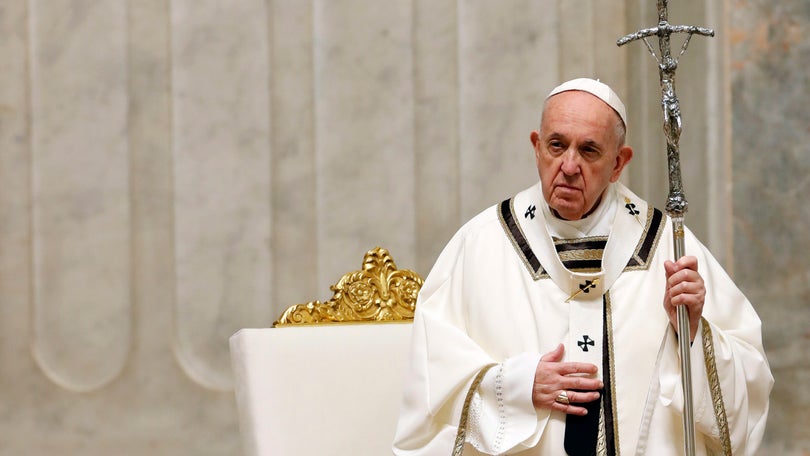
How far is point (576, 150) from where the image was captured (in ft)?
10.4

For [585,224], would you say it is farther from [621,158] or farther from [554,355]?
[554,355]

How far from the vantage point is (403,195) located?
4840 mm

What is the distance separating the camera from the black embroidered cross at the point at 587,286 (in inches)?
126

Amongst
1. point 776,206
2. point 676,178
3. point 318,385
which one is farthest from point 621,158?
point 776,206

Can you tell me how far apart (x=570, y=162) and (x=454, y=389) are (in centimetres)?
68

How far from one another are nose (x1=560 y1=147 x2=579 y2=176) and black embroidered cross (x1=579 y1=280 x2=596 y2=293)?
12.0 inches

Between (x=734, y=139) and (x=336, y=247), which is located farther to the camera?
(x=336, y=247)

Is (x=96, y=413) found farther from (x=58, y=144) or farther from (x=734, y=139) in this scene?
(x=734, y=139)

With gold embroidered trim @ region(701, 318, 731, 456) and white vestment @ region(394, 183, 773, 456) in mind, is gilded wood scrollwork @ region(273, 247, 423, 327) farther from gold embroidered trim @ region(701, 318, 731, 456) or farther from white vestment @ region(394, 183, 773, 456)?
gold embroidered trim @ region(701, 318, 731, 456)

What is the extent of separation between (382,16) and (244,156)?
32.4 inches

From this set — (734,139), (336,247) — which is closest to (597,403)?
(734,139)

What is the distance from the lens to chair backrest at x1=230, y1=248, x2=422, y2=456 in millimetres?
3527

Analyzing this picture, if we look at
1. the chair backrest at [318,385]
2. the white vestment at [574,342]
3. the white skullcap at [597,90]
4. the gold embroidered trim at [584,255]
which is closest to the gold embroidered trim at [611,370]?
the white vestment at [574,342]

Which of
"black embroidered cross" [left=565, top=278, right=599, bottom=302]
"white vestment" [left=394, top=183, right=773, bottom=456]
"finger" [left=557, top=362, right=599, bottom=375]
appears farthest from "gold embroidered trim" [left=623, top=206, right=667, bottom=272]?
"finger" [left=557, top=362, right=599, bottom=375]
